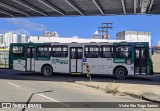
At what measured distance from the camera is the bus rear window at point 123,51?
2409 centimetres

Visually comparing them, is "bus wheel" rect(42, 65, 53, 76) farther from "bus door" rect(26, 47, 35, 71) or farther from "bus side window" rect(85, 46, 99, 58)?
"bus side window" rect(85, 46, 99, 58)

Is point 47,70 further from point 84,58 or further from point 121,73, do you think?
point 121,73

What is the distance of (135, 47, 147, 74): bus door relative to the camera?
2347 centimetres

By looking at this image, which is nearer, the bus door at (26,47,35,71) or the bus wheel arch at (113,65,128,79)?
the bus wheel arch at (113,65,128,79)

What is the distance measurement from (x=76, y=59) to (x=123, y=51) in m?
3.96

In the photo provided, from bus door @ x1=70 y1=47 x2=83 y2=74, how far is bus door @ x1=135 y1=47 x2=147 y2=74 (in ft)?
15.1

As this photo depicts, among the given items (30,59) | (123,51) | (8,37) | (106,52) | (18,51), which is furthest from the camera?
(8,37)

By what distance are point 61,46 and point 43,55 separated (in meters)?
1.84

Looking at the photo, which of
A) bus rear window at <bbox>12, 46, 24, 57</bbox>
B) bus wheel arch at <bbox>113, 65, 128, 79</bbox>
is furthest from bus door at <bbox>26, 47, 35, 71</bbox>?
bus wheel arch at <bbox>113, 65, 128, 79</bbox>

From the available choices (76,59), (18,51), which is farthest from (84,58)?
(18,51)

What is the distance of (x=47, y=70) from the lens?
26.6m

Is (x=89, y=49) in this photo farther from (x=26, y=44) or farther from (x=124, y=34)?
(x=124, y=34)

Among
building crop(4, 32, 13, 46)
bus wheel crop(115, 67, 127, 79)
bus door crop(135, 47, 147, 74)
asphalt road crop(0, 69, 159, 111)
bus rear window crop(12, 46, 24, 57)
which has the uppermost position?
building crop(4, 32, 13, 46)

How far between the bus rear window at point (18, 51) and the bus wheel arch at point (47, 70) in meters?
2.36
